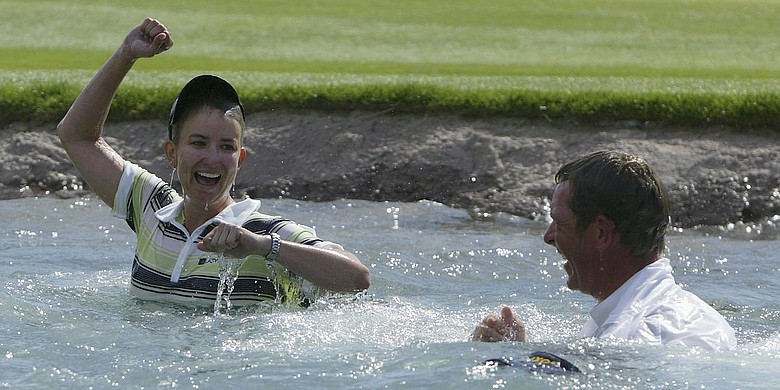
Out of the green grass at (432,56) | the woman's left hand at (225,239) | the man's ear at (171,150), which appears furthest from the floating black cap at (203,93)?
the green grass at (432,56)

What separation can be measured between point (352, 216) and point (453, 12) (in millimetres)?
9991

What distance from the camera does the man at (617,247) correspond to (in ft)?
12.3

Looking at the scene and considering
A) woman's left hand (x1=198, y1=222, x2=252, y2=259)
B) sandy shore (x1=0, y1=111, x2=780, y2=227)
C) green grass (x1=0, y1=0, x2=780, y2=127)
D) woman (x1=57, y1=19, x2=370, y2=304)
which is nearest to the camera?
woman's left hand (x1=198, y1=222, x2=252, y2=259)

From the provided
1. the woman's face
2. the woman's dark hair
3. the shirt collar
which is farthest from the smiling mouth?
the woman's dark hair

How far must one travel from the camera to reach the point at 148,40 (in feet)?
17.3

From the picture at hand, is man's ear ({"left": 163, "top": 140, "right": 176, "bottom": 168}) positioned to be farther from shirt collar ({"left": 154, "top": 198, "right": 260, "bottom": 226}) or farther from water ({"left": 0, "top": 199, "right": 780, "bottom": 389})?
water ({"left": 0, "top": 199, "right": 780, "bottom": 389})

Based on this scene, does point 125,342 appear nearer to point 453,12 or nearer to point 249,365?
point 249,365

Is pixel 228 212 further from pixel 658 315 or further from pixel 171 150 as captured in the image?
pixel 658 315

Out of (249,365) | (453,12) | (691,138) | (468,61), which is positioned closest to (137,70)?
(468,61)

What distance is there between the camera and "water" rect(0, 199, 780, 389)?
3982mm

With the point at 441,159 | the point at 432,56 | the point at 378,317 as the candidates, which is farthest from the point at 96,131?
the point at 432,56

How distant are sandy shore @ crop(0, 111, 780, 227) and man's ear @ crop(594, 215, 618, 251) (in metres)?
5.15

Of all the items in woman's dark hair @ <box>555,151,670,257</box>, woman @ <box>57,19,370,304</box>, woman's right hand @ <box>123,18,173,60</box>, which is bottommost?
woman @ <box>57,19,370,304</box>

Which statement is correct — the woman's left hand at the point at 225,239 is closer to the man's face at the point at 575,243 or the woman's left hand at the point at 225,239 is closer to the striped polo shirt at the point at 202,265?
the striped polo shirt at the point at 202,265
